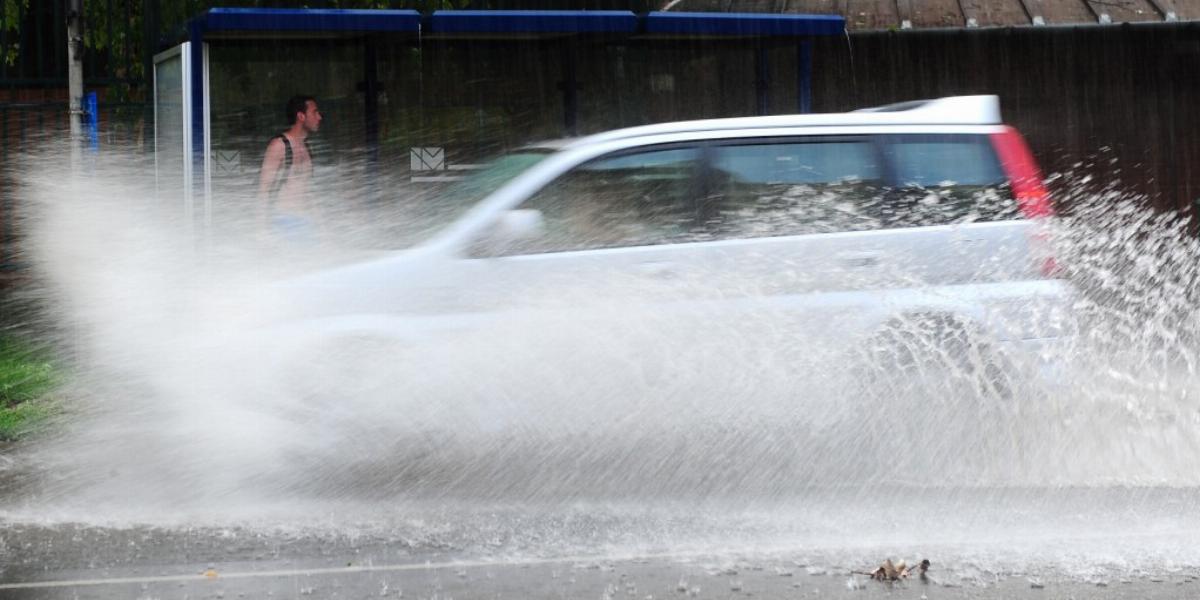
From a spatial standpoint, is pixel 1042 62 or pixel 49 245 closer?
pixel 49 245

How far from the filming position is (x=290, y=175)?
933 cm

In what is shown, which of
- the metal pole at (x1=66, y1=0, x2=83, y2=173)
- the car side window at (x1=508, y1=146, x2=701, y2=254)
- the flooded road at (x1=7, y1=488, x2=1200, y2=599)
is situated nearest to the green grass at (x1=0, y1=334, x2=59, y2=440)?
the metal pole at (x1=66, y1=0, x2=83, y2=173)

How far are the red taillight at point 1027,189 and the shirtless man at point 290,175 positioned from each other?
3.95 metres

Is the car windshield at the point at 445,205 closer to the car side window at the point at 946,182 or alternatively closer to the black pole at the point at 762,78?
the car side window at the point at 946,182

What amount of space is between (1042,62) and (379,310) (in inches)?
334

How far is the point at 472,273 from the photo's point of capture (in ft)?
22.5

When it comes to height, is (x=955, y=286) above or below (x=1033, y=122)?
below

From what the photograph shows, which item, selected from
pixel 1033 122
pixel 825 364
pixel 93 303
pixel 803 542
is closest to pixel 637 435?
pixel 825 364

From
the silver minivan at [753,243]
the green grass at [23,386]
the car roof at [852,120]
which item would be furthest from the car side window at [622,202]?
the green grass at [23,386]

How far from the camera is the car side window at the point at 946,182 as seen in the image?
7242 mm

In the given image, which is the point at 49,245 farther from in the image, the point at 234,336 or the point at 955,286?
the point at 955,286

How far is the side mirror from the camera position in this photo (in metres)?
6.89

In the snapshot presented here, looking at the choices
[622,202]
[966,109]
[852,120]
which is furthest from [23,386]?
[966,109]

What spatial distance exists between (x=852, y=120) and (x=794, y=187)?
0.47 m
